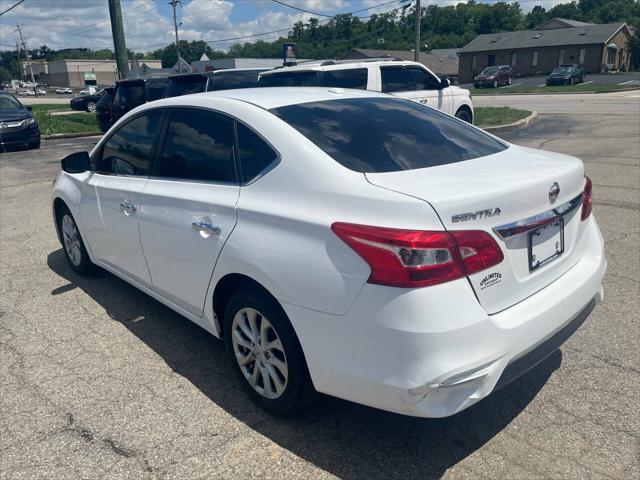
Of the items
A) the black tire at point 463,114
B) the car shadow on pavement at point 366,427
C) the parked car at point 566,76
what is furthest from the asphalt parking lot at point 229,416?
the parked car at point 566,76

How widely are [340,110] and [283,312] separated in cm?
129

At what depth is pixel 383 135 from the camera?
300cm

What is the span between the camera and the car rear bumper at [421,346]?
2.20 metres

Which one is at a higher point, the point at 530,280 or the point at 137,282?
the point at 530,280

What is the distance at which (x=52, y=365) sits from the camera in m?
3.63

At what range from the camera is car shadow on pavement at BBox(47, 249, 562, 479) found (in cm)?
261

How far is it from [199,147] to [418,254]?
5.70 ft

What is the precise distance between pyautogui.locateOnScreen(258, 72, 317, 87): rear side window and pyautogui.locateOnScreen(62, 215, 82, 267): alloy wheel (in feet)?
18.5

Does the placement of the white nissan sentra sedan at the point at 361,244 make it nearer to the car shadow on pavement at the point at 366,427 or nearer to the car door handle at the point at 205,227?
the car door handle at the point at 205,227

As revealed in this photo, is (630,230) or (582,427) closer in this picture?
(582,427)

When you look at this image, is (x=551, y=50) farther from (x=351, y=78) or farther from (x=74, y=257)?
(x=74, y=257)

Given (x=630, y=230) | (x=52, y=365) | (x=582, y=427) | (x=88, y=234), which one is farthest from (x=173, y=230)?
(x=630, y=230)

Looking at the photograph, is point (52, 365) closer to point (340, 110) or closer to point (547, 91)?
point (340, 110)

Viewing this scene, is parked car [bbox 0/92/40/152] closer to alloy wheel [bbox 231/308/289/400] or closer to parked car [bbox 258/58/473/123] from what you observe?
parked car [bbox 258/58/473/123]
